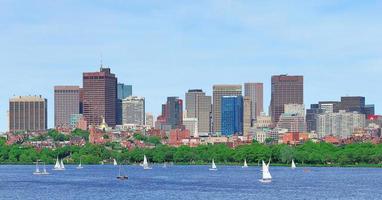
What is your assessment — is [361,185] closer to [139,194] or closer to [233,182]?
[233,182]

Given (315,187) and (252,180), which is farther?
(252,180)

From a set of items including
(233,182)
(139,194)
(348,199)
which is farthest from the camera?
(233,182)

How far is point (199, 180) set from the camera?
196500mm

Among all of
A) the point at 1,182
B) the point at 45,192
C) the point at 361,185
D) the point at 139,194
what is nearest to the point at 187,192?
the point at 139,194

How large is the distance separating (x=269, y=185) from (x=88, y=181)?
1404 inches

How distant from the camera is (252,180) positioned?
194750 millimetres

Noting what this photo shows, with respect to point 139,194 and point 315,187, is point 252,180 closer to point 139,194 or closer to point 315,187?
point 315,187

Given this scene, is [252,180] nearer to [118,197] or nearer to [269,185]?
[269,185]

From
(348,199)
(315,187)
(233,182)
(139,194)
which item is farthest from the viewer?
(233,182)

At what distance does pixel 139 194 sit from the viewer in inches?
6029

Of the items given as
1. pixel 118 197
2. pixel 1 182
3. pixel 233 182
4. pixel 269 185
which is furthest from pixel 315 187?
pixel 1 182

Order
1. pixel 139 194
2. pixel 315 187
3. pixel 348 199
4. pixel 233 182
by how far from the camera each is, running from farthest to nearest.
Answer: pixel 233 182, pixel 315 187, pixel 139 194, pixel 348 199

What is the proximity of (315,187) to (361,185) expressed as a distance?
999 centimetres

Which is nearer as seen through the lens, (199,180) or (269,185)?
(269,185)
